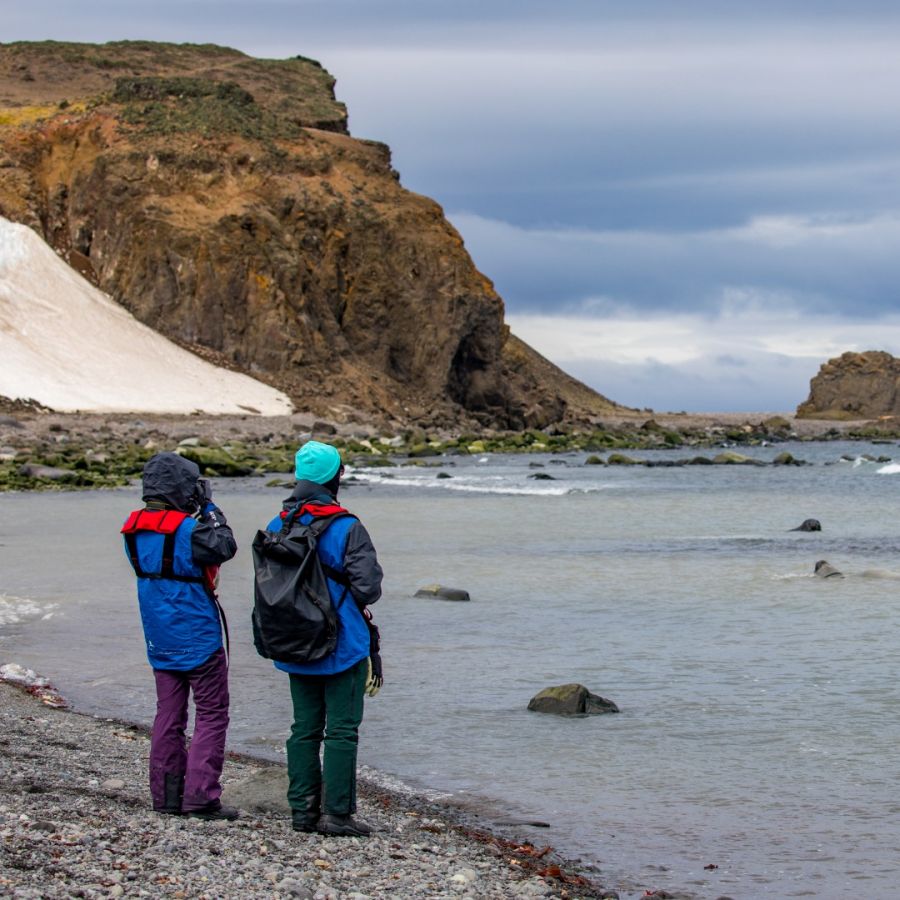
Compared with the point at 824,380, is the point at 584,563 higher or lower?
lower

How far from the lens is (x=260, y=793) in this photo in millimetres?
7277

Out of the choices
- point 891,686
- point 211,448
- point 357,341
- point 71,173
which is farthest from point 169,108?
point 891,686

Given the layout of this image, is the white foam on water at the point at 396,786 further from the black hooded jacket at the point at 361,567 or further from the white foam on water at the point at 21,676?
the white foam on water at the point at 21,676

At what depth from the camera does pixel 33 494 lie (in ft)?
104

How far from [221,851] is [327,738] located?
30.8 inches

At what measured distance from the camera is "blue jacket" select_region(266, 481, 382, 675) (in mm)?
6539

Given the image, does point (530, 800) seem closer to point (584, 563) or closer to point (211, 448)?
point (584, 563)

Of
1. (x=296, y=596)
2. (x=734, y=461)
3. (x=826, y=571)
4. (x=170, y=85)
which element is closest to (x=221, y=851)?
(x=296, y=596)

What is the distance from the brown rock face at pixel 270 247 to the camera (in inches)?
2858

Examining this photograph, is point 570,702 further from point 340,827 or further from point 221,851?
point 221,851

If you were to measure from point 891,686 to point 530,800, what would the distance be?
3.99 meters

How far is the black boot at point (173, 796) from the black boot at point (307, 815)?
0.56 meters

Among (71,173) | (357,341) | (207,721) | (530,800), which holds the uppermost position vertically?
(71,173)

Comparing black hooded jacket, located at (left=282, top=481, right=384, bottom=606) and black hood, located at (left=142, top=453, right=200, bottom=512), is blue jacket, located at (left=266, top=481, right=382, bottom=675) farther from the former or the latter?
black hood, located at (left=142, top=453, right=200, bottom=512)
